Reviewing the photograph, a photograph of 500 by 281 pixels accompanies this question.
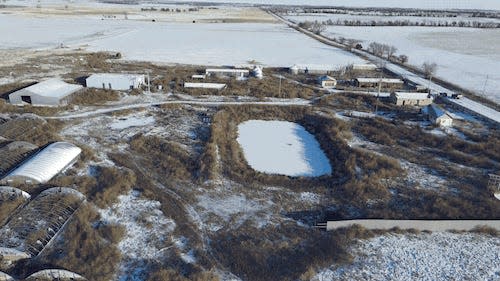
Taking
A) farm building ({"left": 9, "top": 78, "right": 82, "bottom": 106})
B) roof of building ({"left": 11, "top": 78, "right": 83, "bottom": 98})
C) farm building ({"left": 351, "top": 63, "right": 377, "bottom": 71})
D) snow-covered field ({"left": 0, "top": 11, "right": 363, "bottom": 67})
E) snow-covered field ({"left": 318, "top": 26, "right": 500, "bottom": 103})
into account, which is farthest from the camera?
snow-covered field ({"left": 0, "top": 11, "right": 363, "bottom": 67})

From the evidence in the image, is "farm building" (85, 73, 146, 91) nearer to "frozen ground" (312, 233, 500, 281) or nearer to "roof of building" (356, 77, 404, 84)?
"roof of building" (356, 77, 404, 84)

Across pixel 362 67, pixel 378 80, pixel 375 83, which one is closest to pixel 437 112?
pixel 375 83

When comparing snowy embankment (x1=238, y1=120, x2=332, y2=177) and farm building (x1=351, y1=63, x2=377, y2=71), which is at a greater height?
farm building (x1=351, y1=63, x2=377, y2=71)

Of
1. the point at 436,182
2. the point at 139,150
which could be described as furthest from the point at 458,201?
the point at 139,150

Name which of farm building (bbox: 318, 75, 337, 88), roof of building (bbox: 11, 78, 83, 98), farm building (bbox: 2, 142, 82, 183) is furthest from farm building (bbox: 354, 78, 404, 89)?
farm building (bbox: 2, 142, 82, 183)

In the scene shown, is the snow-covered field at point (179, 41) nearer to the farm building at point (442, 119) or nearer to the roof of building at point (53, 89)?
the roof of building at point (53, 89)

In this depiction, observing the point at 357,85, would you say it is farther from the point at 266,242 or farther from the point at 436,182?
the point at 266,242

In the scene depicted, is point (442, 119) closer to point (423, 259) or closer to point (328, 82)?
point (328, 82)
